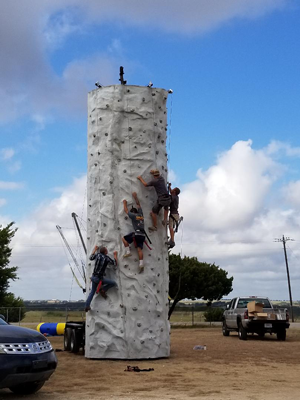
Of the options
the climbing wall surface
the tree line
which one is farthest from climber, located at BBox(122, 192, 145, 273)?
the tree line

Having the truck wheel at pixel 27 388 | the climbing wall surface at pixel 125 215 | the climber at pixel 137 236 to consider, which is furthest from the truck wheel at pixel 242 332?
the truck wheel at pixel 27 388

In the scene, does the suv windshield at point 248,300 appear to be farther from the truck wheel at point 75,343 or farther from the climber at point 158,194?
the climber at point 158,194

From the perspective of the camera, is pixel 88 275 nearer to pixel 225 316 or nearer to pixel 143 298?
pixel 143 298

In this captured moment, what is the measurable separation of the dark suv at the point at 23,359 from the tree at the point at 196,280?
43.5m

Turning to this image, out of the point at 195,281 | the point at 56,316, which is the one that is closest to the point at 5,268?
the point at 56,316

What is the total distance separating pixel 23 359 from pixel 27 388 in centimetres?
114

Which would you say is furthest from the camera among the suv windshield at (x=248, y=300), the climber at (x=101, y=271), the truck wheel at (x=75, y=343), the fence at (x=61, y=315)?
the fence at (x=61, y=315)

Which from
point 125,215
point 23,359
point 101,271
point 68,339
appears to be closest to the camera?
point 23,359

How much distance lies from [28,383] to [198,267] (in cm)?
4718

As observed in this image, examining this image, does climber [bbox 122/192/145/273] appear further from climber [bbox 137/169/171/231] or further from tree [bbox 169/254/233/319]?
tree [bbox 169/254/233/319]

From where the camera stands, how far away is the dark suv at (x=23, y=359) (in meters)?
9.77

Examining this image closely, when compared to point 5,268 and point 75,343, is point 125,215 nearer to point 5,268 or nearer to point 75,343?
point 75,343

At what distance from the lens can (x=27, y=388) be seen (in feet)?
35.3

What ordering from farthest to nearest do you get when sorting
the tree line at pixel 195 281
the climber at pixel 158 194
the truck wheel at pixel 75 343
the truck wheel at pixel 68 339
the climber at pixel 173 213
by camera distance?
the tree line at pixel 195 281 → the truck wheel at pixel 68 339 → the truck wheel at pixel 75 343 → the climber at pixel 173 213 → the climber at pixel 158 194
